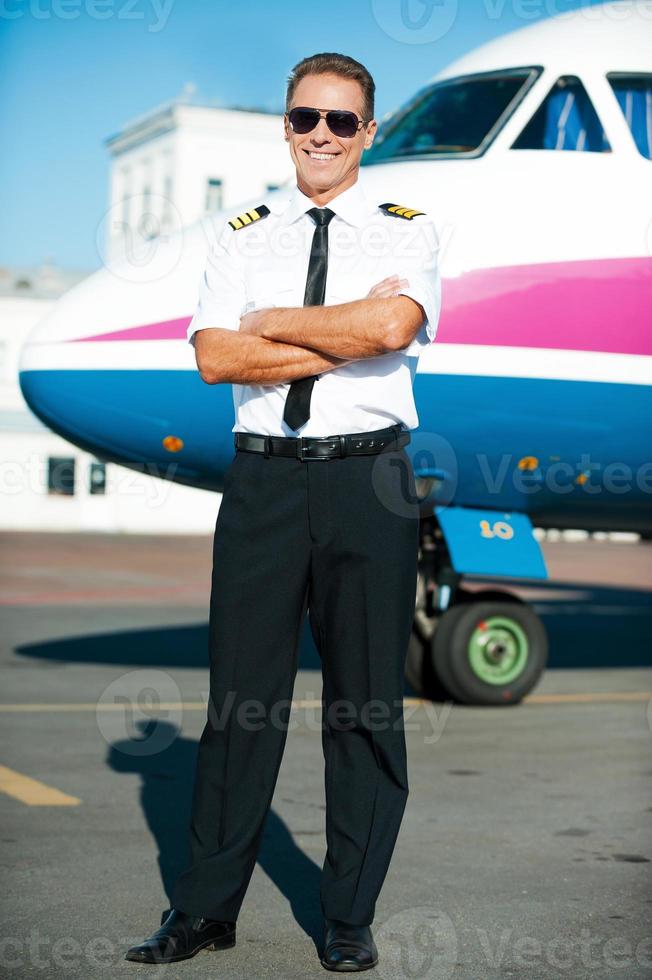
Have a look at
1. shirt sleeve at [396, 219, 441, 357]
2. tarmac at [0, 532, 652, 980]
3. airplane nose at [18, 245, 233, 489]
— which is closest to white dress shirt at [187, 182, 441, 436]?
shirt sleeve at [396, 219, 441, 357]

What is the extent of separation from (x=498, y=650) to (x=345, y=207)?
15.3ft

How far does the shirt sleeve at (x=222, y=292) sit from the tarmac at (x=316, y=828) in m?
1.74

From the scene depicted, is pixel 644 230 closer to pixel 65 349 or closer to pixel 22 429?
pixel 65 349

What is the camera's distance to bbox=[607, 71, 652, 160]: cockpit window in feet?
24.3

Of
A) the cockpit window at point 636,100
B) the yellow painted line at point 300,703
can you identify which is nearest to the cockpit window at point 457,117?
the cockpit window at point 636,100

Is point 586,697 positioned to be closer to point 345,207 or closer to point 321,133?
point 345,207

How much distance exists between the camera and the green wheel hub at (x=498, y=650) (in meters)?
8.13

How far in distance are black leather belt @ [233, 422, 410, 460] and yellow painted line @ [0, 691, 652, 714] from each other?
154 inches

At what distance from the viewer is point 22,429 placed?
43062 millimetres

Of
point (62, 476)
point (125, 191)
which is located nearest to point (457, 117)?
point (62, 476)

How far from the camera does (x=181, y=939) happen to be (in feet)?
12.2

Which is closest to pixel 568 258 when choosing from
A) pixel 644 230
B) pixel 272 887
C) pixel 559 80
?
pixel 644 230

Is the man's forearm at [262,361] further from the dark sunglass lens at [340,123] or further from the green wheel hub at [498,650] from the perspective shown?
the green wheel hub at [498,650]

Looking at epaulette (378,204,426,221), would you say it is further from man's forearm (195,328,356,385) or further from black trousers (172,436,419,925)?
black trousers (172,436,419,925)
